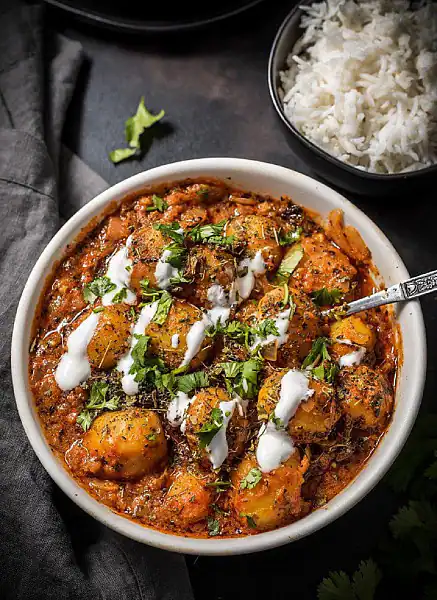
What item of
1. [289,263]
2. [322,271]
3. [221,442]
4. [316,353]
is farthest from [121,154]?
[221,442]

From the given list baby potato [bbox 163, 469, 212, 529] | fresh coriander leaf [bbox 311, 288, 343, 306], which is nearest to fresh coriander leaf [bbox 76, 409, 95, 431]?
baby potato [bbox 163, 469, 212, 529]

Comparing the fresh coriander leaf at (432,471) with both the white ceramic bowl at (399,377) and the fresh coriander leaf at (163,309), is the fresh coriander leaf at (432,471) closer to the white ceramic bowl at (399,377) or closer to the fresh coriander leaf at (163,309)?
the white ceramic bowl at (399,377)

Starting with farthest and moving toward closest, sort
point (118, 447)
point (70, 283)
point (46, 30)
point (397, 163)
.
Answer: point (46, 30)
point (397, 163)
point (70, 283)
point (118, 447)

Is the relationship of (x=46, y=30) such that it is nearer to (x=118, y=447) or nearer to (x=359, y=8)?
(x=359, y=8)

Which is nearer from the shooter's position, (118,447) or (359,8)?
(118,447)

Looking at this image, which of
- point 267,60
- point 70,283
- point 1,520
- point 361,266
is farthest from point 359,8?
point 1,520

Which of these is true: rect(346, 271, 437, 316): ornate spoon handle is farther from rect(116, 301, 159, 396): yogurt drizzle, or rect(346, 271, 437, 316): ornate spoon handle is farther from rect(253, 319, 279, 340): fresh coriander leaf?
rect(116, 301, 159, 396): yogurt drizzle
